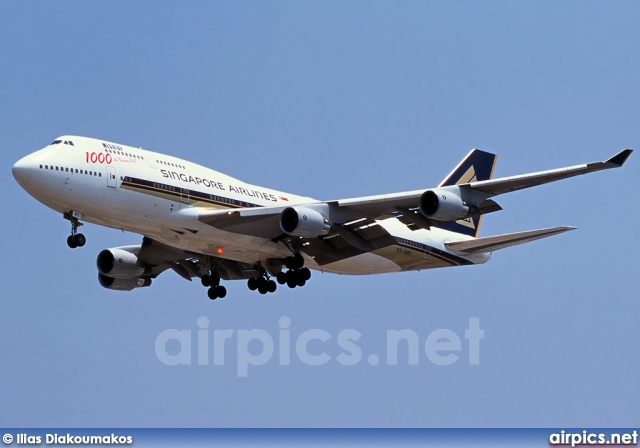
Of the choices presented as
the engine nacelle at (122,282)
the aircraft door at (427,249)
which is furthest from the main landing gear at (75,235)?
the aircraft door at (427,249)

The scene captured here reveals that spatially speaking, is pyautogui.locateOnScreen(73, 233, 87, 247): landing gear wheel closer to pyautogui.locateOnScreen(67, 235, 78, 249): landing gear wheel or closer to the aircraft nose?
pyautogui.locateOnScreen(67, 235, 78, 249): landing gear wheel

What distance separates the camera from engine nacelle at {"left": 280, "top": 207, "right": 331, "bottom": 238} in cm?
4212

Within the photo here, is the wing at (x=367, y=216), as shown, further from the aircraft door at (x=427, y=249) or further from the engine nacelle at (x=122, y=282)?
the engine nacelle at (x=122, y=282)

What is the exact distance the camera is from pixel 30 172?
39.8 metres

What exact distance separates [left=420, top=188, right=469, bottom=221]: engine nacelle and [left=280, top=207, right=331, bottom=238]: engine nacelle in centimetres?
407

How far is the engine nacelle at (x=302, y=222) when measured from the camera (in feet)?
138

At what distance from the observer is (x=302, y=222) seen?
42.1 meters

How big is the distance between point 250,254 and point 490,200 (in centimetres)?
1040

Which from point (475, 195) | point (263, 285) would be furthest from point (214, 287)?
point (475, 195)

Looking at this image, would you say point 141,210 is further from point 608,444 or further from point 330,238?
point 608,444

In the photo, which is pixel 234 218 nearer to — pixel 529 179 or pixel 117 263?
pixel 117 263

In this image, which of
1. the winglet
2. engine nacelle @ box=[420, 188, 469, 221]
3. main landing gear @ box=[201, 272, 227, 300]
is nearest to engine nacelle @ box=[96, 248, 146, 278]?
main landing gear @ box=[201, 272, 227, 300]

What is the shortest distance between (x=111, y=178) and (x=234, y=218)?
16.5 feet

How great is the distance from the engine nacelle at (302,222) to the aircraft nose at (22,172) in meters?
9.54
